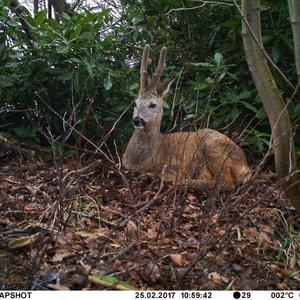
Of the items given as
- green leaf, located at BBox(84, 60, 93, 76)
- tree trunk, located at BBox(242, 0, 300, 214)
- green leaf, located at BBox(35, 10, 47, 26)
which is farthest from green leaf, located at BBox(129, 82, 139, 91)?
tree trunk, located at BBox(242, 0, 300, 214)

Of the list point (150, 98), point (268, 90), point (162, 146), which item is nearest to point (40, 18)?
point (150, 98)

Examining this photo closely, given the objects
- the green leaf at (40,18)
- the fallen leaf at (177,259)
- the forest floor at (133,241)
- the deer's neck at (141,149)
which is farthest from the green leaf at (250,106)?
the fallen leaf at (177,259)

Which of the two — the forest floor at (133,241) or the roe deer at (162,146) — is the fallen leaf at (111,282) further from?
the roe deer at (162,146)

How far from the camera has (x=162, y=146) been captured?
6.00 metres

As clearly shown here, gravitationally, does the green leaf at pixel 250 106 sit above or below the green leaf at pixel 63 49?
below

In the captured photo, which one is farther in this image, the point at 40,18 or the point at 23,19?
the point at 23,19

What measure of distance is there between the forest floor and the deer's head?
153cm

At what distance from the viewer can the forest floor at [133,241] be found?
290cm

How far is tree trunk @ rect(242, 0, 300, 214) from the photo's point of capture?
3615mm

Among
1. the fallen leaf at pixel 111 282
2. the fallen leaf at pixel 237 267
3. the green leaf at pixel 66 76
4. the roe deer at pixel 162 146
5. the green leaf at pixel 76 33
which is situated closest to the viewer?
the fallen leaf at pixel 111 282

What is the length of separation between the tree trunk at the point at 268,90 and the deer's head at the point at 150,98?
7.50ft

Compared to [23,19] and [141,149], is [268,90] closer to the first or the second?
[141,149]

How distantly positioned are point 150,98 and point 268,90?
2493mm

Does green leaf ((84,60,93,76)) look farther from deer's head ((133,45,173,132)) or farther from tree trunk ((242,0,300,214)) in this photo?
tree trunk ((242,0,300,214))
